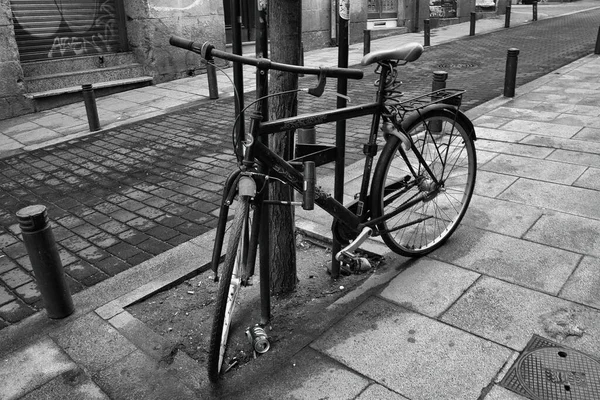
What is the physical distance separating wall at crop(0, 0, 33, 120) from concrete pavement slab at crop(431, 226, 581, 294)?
8140 millimetres

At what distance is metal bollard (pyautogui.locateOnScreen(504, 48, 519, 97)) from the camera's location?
26.8 ft

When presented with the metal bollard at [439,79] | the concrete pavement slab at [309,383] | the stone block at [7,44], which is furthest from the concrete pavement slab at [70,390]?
the stone block at [7,44]

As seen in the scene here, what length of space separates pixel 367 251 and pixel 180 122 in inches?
208

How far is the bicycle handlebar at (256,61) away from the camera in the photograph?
7.98ft

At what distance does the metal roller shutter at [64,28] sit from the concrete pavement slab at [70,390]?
8735 mm

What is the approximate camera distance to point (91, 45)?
35.8 ft

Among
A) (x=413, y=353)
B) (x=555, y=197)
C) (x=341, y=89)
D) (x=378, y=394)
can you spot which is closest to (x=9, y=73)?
(x=341, y=89)

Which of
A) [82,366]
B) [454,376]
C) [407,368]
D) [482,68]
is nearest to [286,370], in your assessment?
[407,368]

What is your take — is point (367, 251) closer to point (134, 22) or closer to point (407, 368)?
point (407, 368)

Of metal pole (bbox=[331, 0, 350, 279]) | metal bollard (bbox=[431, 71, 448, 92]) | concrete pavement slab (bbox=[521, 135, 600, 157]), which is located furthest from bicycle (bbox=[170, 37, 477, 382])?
metal bollard (bbox=[431, 71, 448, 92])

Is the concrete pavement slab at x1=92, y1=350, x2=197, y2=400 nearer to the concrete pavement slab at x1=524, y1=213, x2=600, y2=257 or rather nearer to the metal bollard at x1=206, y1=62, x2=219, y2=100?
the concrete pavement slab at x1=524, y1=213, x2=600, y2=257

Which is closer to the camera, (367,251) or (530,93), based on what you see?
(367,251)

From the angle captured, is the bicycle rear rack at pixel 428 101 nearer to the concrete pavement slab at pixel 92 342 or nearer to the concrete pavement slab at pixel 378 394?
the concrete pavement slab at pixel 378 394

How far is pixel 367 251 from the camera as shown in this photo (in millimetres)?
3857
